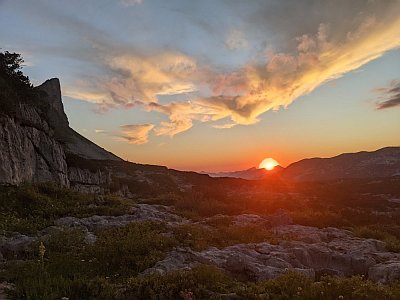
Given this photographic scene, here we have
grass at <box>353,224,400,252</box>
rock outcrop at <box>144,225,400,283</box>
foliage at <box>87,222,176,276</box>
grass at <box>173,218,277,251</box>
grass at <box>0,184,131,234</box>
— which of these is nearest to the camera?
rock outcrop at <box>144,225,400,283</box>

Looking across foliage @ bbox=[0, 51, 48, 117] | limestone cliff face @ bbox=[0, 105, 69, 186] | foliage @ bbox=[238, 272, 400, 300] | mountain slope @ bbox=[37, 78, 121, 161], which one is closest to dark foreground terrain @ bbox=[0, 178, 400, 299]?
Answer: foliage @ bbox=[238, 272, 400, 300]

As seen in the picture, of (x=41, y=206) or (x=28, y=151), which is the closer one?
(x=41, y=206)

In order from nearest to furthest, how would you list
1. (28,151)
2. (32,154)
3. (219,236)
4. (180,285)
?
(180,285) → (219,236) → (28,151) → (32,154)

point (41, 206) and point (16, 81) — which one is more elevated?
point (16, 81)

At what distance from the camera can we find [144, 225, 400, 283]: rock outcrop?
11.2 meters

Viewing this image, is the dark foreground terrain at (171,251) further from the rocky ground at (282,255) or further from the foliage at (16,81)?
the foliage at (16,81)

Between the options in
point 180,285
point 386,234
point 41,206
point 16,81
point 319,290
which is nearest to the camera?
point 319,290

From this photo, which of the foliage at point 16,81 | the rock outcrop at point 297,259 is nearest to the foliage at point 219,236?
the rock outcrop at point 297,259

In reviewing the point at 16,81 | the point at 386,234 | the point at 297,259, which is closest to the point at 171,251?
the point at 297,259

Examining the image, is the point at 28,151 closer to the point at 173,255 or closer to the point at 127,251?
the point at 127,251

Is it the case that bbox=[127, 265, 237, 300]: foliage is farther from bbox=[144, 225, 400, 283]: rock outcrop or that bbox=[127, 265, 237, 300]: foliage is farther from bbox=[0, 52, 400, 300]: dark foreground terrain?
bbox=[144, 225, 400, 283]: rock outcrop

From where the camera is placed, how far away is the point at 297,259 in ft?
44.3

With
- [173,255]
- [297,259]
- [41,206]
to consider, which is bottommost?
[297,259]

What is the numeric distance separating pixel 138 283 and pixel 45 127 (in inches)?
1564
